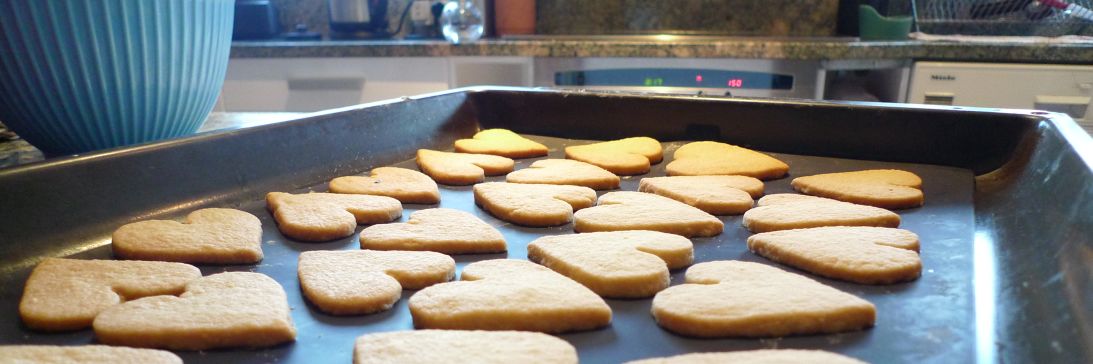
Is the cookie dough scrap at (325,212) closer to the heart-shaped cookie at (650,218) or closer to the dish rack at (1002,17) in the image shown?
the heart-shaped cookie at (650,218)

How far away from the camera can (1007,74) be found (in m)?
1.95

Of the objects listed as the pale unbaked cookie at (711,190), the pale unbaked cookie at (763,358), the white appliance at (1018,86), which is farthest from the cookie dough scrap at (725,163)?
the white appliance at (1018,86)

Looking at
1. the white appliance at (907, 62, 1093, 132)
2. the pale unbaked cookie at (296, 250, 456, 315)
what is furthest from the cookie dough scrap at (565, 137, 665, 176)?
the white appliance at (907, 62, 1093, 132)

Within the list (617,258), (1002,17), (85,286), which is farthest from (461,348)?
(1002,17)

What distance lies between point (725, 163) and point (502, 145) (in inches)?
14.7

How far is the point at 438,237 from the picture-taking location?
0.79 m

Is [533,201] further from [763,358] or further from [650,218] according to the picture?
[763,358]

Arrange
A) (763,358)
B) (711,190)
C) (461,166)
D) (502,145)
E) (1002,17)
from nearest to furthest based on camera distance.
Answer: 1. (763,358)
2. (711,190)
3. (461,166)
4. (502,145)
5. (1002,17)

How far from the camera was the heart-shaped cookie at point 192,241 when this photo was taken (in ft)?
2.42

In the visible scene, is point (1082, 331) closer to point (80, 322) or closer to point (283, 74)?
point (80, 322)

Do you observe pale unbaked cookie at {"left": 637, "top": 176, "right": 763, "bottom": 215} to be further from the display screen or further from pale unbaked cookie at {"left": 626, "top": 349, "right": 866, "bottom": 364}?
the display screen

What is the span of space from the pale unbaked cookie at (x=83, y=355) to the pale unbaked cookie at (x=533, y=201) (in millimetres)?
431

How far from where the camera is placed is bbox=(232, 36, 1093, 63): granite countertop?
1944mm

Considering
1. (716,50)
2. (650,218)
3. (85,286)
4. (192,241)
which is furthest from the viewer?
(716,50)
